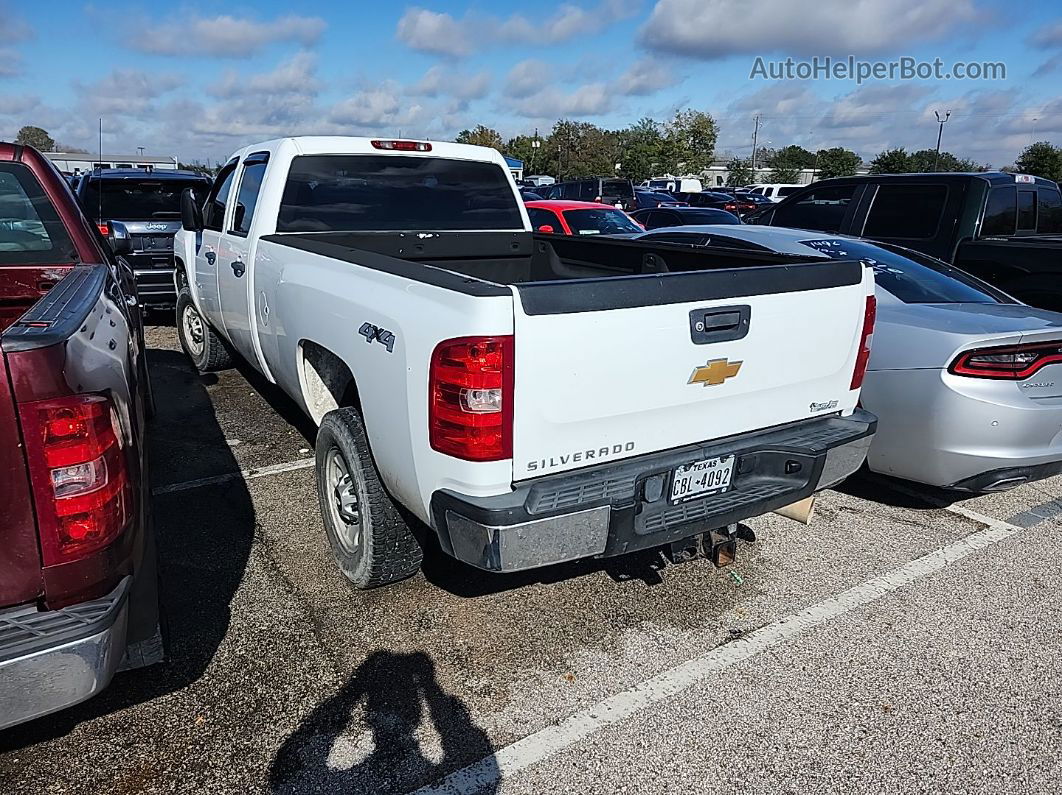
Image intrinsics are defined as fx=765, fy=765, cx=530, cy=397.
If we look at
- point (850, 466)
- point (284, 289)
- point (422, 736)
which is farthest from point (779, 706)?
point (284, 289)

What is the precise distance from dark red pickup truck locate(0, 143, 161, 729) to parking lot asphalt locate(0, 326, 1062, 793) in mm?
647

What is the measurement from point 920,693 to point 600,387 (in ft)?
5.71

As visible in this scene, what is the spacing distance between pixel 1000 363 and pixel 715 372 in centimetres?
203

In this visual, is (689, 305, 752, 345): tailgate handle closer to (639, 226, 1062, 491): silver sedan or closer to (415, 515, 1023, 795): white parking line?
(415, 515, 1023, 795): white parking line

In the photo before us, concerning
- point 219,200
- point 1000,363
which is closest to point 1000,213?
point 1000,363

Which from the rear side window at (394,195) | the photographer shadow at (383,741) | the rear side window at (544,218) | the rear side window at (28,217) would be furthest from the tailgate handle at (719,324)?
the rear side window at (544,218)

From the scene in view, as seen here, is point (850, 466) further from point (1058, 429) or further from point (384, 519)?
point (384, 519)

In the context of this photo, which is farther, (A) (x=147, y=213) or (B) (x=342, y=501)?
(A) (x=147, y=213)

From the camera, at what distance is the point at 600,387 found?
8.69 feet

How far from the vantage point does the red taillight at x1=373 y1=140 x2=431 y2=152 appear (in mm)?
4909

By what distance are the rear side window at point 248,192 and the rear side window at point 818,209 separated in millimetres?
5829

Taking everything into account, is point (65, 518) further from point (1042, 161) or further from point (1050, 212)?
point (1042, 161)

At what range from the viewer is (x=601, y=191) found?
906 inches

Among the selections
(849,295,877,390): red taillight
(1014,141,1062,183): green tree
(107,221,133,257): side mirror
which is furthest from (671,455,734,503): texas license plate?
(1014,141,1062,183): green tree
